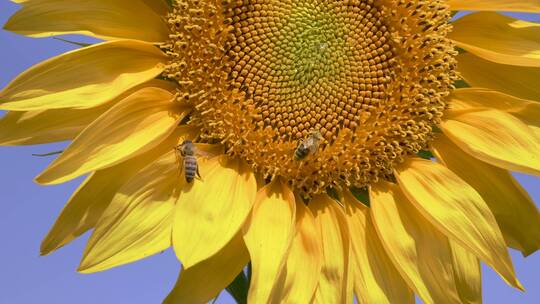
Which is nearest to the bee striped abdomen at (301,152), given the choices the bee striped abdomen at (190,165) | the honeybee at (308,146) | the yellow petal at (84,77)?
the honeybee at (308,146)

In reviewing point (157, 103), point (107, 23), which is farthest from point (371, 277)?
point (107, 23)

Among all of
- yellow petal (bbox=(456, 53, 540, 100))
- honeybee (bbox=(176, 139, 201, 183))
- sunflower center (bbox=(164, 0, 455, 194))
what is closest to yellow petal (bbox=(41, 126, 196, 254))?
honeybee (bbox=(176, 139, 201, 183))

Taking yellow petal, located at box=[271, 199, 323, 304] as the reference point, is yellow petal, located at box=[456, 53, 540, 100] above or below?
above

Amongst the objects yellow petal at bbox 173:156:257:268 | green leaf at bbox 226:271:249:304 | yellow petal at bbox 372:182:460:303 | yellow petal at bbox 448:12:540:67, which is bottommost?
green leaf at bbox 226:271:249:304

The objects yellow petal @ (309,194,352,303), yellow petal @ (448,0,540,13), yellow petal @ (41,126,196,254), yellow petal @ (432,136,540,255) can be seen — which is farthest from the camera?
yellow petal @ (432,136,540,255)

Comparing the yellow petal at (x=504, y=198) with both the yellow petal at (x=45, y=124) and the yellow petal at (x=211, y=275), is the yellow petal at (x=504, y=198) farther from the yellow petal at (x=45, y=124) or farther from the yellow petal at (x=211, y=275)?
the yellow petal at (x=45, y=124)

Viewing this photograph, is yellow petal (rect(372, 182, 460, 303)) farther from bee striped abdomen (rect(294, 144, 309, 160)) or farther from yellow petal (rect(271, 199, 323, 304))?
bee striped abdomen (rect(294, 144, 309, 160))
